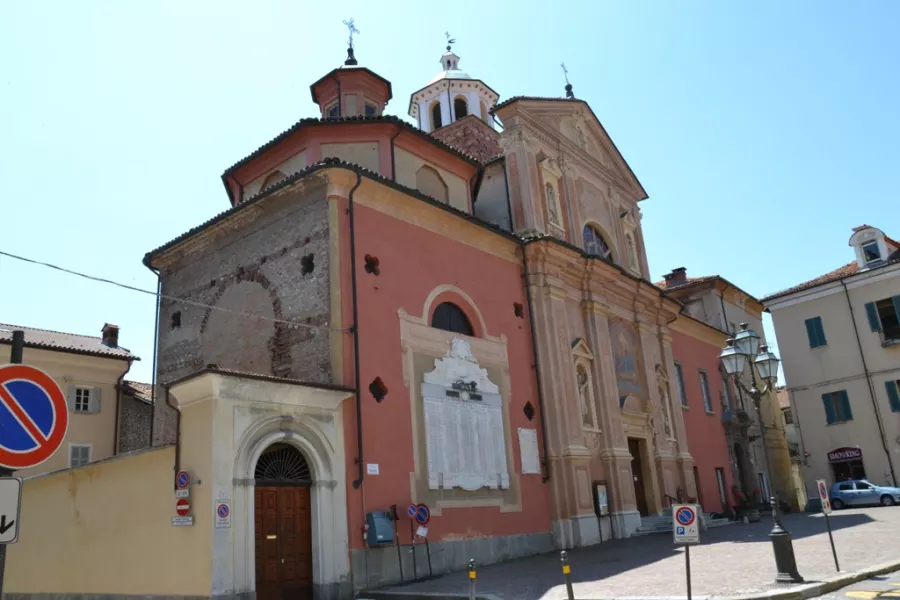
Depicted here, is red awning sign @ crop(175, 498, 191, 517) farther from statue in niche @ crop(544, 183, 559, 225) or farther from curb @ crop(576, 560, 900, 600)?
statue in niche @ crop(544, 183, 559, 225)

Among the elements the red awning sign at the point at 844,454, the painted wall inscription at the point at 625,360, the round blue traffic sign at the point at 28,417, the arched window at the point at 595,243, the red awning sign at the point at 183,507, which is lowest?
the red awning sign at the point at 183,507

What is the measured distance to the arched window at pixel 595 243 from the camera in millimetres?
23453

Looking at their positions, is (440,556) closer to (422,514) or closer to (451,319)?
(422,514)

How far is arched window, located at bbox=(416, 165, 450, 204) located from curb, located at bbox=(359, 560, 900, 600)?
10193 mm

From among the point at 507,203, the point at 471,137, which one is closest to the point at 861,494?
the point at 507,203

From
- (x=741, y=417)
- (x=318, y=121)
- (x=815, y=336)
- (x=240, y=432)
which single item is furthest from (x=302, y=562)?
(x=815, y=336)

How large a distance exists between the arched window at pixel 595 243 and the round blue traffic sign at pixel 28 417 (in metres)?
19.4

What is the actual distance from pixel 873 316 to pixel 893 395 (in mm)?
3423

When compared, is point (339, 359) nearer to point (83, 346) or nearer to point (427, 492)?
point (427, 492)

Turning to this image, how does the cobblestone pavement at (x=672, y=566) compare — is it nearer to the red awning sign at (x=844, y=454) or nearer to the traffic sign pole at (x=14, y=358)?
the traffic sign pole at (x=14, y=358)

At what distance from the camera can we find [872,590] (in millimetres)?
9172

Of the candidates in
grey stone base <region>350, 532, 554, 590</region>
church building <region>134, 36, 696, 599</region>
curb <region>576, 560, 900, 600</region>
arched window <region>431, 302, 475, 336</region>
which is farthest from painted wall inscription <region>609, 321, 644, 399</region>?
curb <region>576, 560, 900, 600</region>

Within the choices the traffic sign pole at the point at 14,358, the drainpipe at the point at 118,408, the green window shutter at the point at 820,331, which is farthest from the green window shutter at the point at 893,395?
the traffic sign pole at the point at 14,358

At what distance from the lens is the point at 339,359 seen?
44.8 ft
